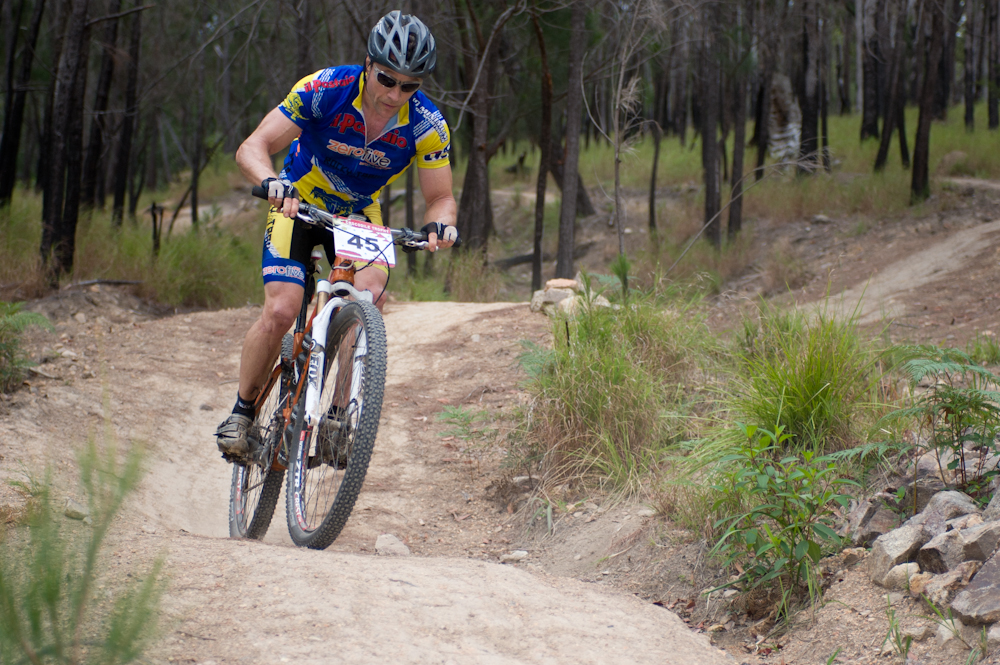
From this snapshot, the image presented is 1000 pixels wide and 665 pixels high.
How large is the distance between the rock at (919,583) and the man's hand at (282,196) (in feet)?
8.07

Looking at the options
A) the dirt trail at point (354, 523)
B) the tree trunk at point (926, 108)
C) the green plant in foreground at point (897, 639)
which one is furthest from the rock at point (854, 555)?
the tree trunk at point (926, 108)

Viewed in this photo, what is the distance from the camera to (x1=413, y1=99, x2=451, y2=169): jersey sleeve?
3.58 meters

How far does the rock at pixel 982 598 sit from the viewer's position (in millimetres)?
→ 2252

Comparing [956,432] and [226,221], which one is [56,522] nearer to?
[956,432]

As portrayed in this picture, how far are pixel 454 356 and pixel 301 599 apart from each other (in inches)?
175

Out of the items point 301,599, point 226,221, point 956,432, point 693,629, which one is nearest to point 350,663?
point 301,599

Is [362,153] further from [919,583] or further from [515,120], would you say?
[515,120]

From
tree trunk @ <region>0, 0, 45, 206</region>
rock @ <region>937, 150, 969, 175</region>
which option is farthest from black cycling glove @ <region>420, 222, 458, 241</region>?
rock @ <region>937, 150, 969, 175</region>

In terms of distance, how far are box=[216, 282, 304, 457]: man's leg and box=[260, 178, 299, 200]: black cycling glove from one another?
1.72 ft

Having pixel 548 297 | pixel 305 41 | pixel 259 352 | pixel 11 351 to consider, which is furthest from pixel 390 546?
pixel 305 41

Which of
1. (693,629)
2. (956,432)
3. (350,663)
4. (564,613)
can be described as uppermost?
(956,432)

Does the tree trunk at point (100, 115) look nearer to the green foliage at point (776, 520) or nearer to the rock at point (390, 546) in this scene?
the rock at point (390, 546)

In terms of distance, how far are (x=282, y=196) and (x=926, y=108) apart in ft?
42.5

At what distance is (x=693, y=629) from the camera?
2.91 metres
